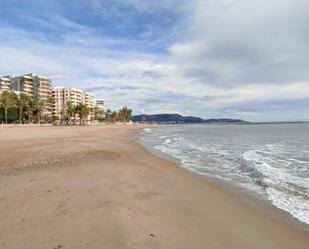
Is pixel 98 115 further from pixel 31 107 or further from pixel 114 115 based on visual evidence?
pixel 31 107

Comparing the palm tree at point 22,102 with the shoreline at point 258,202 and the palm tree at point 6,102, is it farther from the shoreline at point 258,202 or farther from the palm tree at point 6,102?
the shoreline at point 258,202

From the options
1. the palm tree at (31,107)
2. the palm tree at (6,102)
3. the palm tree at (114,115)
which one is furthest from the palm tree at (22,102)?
the palm tree at (114,115)

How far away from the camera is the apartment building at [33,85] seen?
154000 millimetres

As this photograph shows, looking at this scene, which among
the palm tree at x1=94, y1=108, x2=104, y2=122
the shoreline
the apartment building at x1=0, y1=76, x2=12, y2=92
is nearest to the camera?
the shoreline

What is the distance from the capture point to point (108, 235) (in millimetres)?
4746

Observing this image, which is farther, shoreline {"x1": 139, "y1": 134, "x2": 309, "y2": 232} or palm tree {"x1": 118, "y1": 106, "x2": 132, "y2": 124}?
palm tree {"x1": 118, "y1": 106, "x2": 132, "y2": 124}

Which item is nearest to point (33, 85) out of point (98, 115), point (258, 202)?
point (98, 115)

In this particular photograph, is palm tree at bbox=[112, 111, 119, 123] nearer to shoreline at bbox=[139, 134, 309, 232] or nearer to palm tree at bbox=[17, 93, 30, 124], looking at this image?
palm tree at bbox=[17, 93, 30, 124]

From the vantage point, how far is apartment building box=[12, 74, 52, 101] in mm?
154000

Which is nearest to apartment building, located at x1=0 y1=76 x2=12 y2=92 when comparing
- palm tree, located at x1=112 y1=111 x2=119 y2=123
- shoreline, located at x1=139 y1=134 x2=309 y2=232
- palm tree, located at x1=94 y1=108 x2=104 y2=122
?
palm tree, located at x1=94 y1=108 x2=104 y2=122

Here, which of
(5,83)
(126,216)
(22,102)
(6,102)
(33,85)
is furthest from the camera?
(33,85)

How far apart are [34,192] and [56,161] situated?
5.81 meters

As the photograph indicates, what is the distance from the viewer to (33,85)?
15762 centimetres

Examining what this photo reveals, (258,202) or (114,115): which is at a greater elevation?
(114,115)
